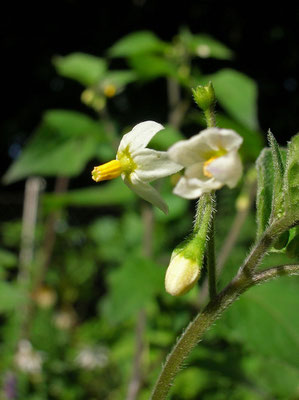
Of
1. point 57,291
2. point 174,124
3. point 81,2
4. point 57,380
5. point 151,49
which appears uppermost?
point 81,2

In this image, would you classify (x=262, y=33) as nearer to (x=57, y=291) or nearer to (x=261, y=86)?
(x=261, y=86)

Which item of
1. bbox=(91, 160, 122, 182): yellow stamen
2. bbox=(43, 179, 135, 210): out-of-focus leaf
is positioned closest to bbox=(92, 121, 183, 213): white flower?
bbox=(91, 160, 122, 182): yellow stamen

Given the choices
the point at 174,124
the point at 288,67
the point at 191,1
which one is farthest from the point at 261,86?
the point at 174,124

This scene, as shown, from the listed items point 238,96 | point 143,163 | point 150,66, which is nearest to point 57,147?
point 150,66

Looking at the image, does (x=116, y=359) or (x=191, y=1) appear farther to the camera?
(x=191, y=1)

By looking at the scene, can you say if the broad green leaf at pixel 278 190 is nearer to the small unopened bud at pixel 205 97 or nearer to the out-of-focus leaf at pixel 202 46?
the small unopened bud at pixel 205 97
